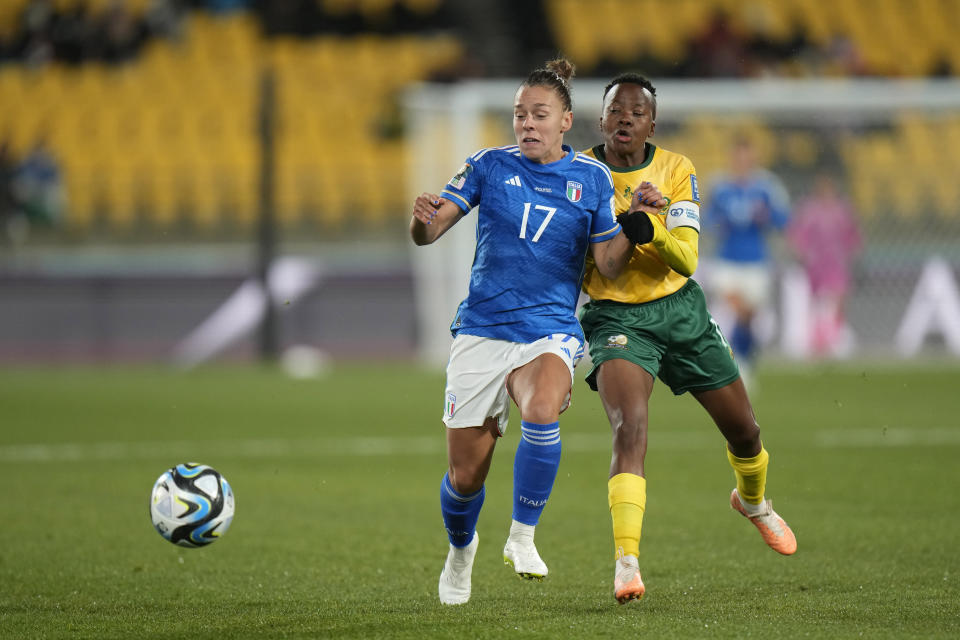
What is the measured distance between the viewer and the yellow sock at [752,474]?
5.73m

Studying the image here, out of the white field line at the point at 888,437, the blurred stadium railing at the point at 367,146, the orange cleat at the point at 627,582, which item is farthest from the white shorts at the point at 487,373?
the blurred stadium railing at the point at 367,146

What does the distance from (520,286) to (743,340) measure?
834cm

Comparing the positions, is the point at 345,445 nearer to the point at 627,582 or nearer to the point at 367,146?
the point at 627,582

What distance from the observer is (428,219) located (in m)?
5.06

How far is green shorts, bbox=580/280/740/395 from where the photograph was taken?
5.33 m

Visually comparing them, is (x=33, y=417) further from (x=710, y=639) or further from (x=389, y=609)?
(x=710, y=639)

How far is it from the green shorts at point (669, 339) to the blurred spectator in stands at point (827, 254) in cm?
1218

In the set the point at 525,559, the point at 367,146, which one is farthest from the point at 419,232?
the point at 367,146

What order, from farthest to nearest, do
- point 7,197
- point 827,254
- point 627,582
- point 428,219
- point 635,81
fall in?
point 7,197
point 827,254
point 635,81
point 428,219
point 627,582

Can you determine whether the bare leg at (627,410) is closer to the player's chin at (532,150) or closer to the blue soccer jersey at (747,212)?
the player's chin at (532,150)

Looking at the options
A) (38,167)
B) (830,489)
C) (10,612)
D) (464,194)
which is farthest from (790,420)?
(38,167)

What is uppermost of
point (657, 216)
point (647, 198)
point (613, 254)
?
point (647, 198)

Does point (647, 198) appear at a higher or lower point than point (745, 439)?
higher

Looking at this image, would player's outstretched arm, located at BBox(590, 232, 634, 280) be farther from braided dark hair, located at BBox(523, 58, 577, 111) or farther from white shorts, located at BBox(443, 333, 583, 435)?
braided dark hair, located at BBox(523, 58, 577, 111)
